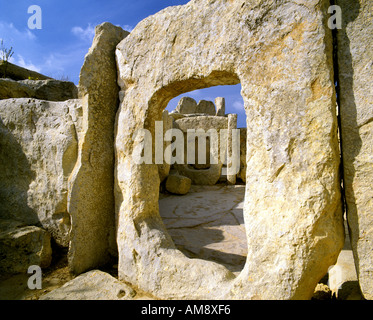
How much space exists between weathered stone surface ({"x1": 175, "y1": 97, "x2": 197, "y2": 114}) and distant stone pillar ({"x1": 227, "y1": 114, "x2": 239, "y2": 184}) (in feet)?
14.5

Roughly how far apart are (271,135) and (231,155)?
540 centimetres

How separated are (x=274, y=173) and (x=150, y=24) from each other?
1.71 m

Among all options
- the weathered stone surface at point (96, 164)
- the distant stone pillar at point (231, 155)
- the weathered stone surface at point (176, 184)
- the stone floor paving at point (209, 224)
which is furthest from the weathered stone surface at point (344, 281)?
the distant stone pillar at point (231, 155)

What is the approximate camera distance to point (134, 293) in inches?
75.8

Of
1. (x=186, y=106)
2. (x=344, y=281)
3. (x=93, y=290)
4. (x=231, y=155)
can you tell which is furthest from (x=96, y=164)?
(x=186, y=106)

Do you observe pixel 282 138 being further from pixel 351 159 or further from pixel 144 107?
pixel 144 107

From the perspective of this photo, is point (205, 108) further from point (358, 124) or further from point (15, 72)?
point (358, 124)

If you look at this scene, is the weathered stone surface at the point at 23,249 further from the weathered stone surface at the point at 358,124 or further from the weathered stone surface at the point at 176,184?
the weathered stone surface at the point at 176,184

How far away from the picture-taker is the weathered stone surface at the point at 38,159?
2.54 metres

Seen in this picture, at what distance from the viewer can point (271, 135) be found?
4.75 ft

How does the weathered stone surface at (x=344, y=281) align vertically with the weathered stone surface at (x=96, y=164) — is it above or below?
below

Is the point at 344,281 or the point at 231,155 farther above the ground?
the point at 231,155

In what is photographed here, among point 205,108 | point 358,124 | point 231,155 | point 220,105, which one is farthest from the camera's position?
point 220,105

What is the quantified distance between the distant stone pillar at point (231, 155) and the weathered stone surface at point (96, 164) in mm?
4667
